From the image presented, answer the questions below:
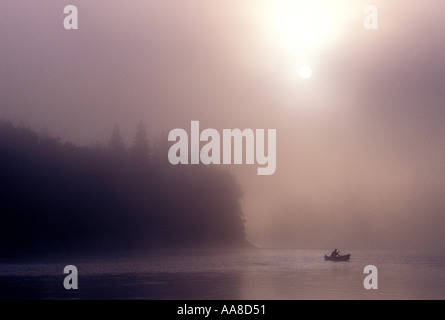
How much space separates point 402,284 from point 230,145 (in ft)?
32.8

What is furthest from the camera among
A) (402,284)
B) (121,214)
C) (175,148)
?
(402,284)

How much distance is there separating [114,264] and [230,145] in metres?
5.73

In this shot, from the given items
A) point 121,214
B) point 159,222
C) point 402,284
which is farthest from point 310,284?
point 121,214

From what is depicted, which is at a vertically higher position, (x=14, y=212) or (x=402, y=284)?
(x=14, y=212)

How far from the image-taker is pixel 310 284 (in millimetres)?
13406

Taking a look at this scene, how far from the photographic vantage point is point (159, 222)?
35.0 ft

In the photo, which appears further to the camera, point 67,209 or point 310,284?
point 310,284

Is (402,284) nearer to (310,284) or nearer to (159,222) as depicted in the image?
(310,284)
